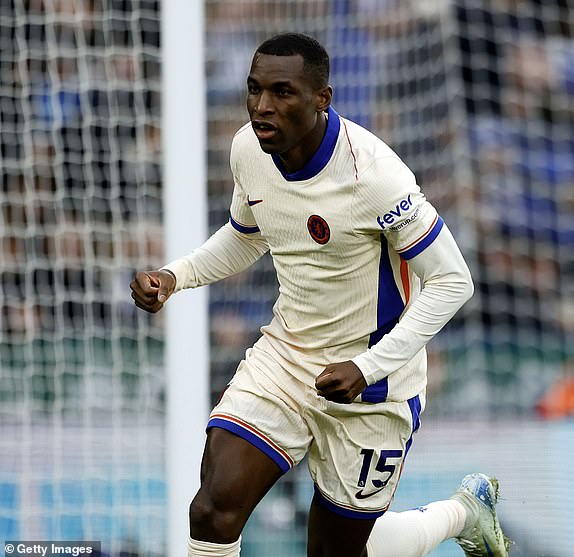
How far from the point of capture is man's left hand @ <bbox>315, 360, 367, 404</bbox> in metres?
3.15

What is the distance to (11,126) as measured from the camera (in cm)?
594

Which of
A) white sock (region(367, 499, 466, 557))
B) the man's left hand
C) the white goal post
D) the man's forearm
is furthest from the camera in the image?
the white goal post

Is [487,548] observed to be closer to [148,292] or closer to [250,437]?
[250,437]

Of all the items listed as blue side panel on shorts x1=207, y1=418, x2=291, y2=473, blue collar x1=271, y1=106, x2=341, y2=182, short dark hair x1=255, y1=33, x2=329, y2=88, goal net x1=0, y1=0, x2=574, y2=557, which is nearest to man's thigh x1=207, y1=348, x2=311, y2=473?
blue side panel on shorts x1=207, y1=418, x2=291, y2=473

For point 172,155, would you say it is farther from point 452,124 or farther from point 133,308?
point 452,124

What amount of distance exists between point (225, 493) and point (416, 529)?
1140 millimetres

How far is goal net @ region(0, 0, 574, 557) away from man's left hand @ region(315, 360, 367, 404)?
8.62ft

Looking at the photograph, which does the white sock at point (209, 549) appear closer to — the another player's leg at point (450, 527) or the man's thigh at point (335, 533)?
the man's thigh at point (335, 533)

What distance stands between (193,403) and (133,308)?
1529 mm

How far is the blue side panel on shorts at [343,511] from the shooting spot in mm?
3654

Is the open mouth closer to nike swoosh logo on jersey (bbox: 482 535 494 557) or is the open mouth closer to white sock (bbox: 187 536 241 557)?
white sock (bbox: 187 536 241 557)

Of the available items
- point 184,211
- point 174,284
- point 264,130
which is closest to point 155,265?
point 184,211

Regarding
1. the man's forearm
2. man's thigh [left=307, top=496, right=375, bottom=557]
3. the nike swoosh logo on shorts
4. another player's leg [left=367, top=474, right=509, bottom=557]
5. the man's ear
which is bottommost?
another player's leg [left=367, top=474, right=509, bottom=557]

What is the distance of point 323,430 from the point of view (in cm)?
360
